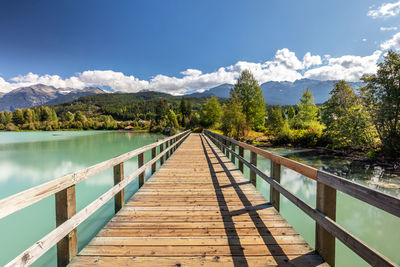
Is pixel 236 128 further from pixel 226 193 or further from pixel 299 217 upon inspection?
pixel 226 193

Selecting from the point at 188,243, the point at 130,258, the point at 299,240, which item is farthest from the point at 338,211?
the point at 130,258

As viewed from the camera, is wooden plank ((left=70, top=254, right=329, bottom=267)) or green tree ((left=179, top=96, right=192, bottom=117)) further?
green tree ((left=179, top=96, right=192, bottom=117))

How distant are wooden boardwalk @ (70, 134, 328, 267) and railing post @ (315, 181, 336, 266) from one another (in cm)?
10

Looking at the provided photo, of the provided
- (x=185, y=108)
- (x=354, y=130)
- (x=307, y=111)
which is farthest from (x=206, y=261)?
(x=185, y=108)

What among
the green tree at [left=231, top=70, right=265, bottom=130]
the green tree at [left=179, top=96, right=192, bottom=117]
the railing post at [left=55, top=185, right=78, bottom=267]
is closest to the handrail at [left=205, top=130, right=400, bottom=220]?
the railing post at [left=55, top=185, right=78, bottom=267]

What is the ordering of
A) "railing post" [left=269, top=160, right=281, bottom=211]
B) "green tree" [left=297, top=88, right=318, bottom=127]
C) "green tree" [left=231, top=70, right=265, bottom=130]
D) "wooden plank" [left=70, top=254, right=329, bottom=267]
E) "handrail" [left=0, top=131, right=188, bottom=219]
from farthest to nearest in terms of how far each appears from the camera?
1. "green tree" [left=231, top=70, right=265, bottom=130]
2. "green tree" [left=297, top=88, right=318, bottom=127]
3. "railing post" [left=269, top=160, right=281, bottom=211]
4. "wooden plank" [left=70, top=254, right=329, bottom=267]
5. "handrail" [left=0, top=131, right=188, bottom=219]

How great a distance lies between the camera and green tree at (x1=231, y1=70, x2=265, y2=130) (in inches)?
1232

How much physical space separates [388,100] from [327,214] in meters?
16.1

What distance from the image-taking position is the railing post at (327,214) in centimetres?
178

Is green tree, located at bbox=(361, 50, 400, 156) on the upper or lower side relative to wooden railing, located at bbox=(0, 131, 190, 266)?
upper

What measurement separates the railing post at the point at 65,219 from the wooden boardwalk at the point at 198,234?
10 cm

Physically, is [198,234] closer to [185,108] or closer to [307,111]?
[307,111]

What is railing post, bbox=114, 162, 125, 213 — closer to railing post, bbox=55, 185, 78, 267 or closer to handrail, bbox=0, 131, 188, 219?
handrail, bbox=0, 131, 188, 219

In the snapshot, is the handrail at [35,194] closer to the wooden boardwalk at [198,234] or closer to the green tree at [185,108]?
the wooden boardwalk at [198,234]
